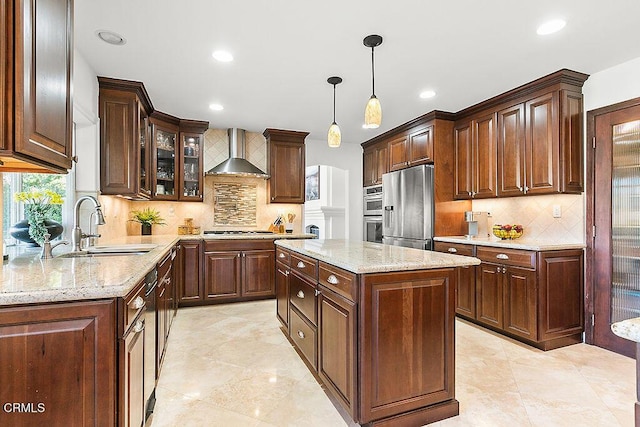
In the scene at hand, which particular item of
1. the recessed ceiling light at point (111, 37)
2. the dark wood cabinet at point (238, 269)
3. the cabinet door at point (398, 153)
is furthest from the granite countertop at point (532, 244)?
the recessed ceiling light at point (111, 37)

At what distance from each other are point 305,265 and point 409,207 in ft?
7.92

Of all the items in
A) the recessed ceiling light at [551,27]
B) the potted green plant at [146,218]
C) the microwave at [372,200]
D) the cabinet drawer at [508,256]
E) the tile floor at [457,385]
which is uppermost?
the recessed ceiling light at [551,27]

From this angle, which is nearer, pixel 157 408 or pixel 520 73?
pixel 157 408

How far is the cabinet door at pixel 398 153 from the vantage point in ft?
15.7

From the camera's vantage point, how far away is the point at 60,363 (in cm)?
117

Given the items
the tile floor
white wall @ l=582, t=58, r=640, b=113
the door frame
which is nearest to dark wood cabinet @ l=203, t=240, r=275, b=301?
the tile floor

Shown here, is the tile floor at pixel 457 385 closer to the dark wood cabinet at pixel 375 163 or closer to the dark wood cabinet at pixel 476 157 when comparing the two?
the dark wood cabinet at pixel 476 157

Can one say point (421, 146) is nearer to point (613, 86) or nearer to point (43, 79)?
point (613, 86)

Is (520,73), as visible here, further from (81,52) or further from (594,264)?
(81,52)

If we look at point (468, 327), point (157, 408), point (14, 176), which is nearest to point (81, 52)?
point (14, 176)

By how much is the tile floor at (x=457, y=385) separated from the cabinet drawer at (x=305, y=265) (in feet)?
2.37

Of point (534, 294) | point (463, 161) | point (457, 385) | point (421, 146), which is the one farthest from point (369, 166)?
point (457, 385)

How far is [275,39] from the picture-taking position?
2523mm

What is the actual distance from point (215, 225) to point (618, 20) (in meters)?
4.76
